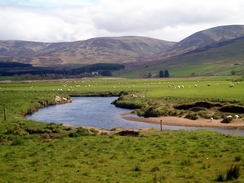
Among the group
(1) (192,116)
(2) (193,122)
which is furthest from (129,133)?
(1) (192,116)

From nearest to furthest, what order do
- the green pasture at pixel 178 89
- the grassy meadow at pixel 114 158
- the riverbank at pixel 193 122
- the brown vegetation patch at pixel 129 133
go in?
1. the grassy meadow at pixel 114 158
2. the brown vegetation patch at pixel 129 133
3. the riverbank at pixel 193 122
4. the green pasture at pixel 178 89

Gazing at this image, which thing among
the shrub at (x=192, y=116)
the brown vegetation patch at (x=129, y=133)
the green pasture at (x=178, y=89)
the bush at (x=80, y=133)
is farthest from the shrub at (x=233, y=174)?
the green pasture at (x=178, y=89)

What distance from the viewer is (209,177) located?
16922mm

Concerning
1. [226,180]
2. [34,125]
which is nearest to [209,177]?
[226,180]

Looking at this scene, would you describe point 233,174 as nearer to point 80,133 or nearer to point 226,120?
point 80,133

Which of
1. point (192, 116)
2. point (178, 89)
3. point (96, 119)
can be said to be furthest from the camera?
point (178, 89)

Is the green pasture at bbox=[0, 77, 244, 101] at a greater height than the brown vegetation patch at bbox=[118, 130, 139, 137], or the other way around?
the green pasture at bbox=[0, 77, 244, 101]

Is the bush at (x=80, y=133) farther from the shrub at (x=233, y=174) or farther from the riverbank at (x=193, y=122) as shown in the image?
the riverbank at (x=193, y=122)

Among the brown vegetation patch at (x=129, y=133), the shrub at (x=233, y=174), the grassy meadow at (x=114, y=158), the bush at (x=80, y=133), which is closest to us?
the shrub at (x=233, y=174)

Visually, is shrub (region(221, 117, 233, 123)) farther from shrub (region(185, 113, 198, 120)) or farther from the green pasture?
the green pasture

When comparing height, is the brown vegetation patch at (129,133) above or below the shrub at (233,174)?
below

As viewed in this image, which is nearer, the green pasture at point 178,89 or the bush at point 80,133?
the bush at point 80,133

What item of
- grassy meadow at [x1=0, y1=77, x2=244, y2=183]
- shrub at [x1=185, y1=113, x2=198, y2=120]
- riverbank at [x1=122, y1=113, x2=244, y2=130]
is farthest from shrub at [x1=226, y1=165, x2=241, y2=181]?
shrub at [x1=185, y1=113, x2=198, y2=120]

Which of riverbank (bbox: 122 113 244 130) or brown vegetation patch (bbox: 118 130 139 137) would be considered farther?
riverbank (bbox: 122 113 244 130)
